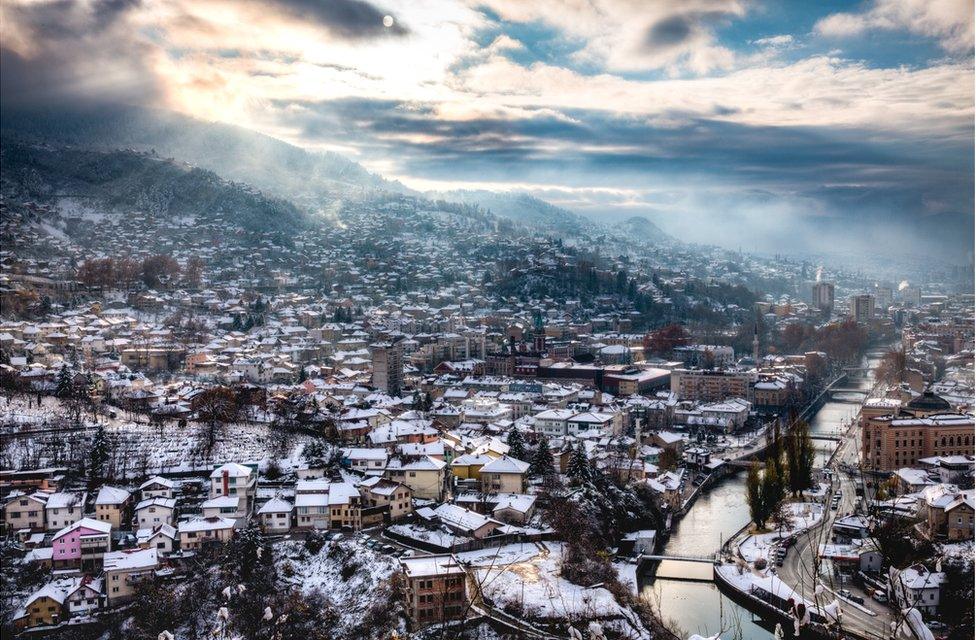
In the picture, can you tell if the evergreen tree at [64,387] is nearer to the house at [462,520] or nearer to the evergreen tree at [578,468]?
the house at [462,520]

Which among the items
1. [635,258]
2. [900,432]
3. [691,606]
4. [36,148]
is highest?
[36,148]

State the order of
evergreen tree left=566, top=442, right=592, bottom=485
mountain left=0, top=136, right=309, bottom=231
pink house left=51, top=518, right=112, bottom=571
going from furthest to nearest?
1. mountain left=0, top=136, right=309, bottom=231
2. evergreen tree left=566, top=442, right=592, bottom=485
3. pink house left=51, top=518, right=112, bottom=571

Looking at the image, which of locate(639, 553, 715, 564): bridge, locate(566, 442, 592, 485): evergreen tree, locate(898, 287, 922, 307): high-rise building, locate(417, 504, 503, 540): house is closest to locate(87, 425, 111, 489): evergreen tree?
locate(417, 504, 503, 540): house

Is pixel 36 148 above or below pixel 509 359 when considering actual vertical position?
above

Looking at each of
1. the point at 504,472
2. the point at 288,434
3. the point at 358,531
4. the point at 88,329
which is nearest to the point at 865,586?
the point at 504,472

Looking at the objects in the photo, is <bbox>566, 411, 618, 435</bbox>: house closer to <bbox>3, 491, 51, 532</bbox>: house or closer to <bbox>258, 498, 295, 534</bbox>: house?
<bbox>258, 498, 295, 534</bbox>: house

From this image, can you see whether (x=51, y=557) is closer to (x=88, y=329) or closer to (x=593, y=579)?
(x=593, y=579)
